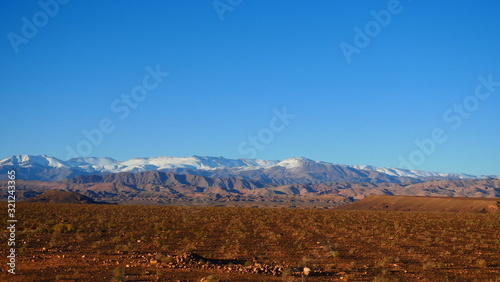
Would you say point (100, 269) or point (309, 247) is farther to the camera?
point (309, 247)

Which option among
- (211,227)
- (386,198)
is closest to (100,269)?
(211,227)

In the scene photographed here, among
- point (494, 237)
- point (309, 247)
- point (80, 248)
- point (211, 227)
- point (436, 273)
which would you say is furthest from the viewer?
point (211, 227)

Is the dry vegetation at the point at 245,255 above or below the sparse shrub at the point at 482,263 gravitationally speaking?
above

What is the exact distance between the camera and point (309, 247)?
25.3 metres

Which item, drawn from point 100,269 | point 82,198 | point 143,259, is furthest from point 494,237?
→ point 82,198

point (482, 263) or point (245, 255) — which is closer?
point (482, 263)

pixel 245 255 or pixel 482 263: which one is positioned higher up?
pixel 245 255

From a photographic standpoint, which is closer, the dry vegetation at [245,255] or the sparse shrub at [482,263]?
the dry vegetation at [245,255]

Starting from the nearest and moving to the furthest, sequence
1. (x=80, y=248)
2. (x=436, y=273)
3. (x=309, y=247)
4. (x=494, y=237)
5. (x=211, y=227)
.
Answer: (x=436, y=273), (x=80, y=248), (x=309, y=247), (x=494, y=237), (x=211, y=227)

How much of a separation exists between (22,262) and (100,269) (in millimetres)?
3535

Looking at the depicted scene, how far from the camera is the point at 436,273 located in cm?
1891

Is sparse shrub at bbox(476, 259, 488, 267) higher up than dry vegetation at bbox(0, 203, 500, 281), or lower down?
lower down

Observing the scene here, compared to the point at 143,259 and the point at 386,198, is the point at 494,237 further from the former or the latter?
the point at 386,198

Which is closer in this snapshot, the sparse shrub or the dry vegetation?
the dry vegetation
